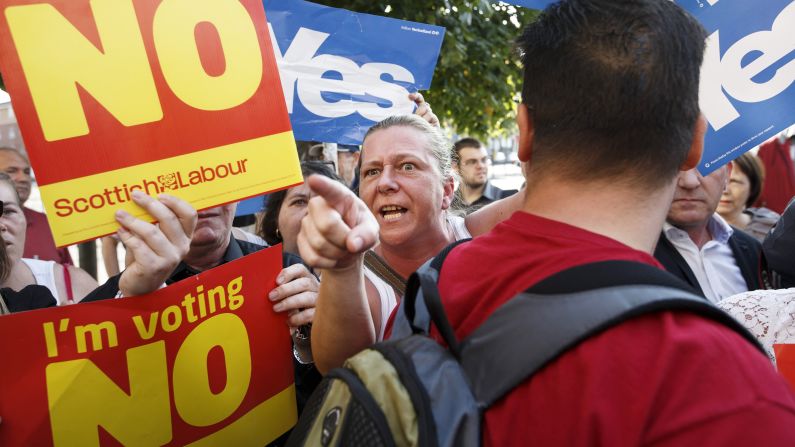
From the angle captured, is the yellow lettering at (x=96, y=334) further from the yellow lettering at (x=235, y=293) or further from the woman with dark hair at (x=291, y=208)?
the woman with dark hair at (x=291, y=208)

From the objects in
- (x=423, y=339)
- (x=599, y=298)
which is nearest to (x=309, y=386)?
(x=423, y=339)

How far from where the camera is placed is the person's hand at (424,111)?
3291 mm

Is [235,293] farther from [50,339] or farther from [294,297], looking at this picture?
[50,339]

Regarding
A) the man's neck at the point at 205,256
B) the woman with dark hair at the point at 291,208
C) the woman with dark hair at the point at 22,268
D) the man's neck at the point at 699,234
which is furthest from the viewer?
the woman with dark hair at the point at 291,208

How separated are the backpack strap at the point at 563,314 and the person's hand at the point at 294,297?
3.48 feet

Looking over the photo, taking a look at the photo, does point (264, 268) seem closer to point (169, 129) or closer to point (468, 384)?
point (169, 129)

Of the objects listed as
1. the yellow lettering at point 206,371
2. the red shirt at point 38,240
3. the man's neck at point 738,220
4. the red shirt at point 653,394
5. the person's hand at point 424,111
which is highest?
the red shirt at point 653,394

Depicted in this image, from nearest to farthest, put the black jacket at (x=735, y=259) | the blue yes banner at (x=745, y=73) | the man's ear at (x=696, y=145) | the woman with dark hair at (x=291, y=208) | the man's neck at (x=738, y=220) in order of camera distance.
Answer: the man's ear at (x=696, y=145), the blue yes banner at (x=745, y=73), the black jacket at (x=735, y=259), the woman with dark hair at (x=291, y=208), the man's neck at (x=738, y=220)

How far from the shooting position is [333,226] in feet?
4.11

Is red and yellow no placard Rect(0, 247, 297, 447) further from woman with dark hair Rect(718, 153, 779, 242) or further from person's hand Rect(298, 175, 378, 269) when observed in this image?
woman with dark hair Rect(718, 153, 779, 242)

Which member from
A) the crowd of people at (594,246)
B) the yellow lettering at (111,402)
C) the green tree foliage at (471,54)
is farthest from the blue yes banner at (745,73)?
the green tree foliage at (471,54)

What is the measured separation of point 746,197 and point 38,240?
524cm

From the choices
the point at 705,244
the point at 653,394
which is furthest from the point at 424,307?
the point at 705,244

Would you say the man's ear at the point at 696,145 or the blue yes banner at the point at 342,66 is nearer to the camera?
the man's ear at the point at 696,145
